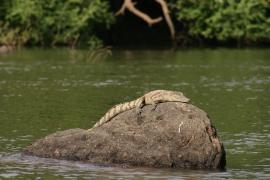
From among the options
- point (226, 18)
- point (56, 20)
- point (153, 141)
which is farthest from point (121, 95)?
point (226, 18)

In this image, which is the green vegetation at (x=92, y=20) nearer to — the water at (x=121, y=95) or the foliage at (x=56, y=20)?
the foliage at (x=56, y=20)

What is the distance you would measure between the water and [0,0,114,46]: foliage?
493cm

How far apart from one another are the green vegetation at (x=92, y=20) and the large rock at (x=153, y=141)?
150 feet

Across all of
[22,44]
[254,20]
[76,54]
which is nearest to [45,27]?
[22,44]

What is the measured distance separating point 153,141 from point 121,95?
16.4m

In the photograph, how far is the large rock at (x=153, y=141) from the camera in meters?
22.0

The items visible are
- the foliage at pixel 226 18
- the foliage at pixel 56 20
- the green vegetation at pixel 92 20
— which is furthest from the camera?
the foliage at pixel 226 18

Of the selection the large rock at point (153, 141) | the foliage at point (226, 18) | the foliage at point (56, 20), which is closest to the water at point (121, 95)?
the large rock at point (153, 141)

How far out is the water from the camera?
73.3 ft

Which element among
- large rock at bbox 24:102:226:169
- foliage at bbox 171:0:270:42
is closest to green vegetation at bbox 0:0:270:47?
foliage at bbox 171:0:270:42

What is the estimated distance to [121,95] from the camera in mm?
38500

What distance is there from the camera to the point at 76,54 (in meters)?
60.5

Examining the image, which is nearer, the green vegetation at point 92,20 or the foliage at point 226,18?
the green vegetation at point 92,20

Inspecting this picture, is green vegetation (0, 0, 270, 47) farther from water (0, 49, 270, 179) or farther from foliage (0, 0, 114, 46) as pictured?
water (0, 49, 270, 179)
